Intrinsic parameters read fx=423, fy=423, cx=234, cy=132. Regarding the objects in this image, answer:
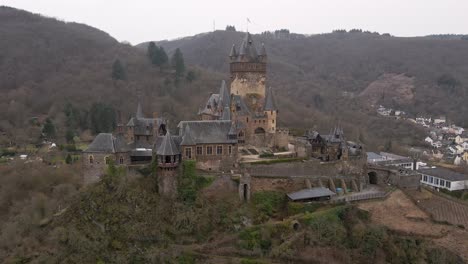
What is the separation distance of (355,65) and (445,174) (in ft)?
280

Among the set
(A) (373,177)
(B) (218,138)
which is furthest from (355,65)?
(B) (218,138)

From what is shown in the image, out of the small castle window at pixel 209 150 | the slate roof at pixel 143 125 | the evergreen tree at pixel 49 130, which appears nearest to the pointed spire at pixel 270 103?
the small castle window at pixel 209 150

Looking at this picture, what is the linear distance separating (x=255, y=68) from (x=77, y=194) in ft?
81.5

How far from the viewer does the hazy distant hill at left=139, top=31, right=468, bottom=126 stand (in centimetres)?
10419

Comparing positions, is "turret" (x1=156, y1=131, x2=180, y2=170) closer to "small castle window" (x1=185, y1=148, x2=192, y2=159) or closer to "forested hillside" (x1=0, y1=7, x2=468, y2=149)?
"small castle window" (x1=185, y1=148, x2=192, y2=159)

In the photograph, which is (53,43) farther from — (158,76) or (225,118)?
(225,118)

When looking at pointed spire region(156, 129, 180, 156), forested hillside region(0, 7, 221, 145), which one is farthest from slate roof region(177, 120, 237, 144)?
forested hillside region(0, 7, 221, 145)

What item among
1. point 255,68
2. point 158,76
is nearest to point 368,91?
point 158,76

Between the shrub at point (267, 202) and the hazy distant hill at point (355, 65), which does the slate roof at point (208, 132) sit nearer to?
the shrub at point (267, 202)

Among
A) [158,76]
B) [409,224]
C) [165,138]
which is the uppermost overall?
[158,76]

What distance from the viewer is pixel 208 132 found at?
37.6 m

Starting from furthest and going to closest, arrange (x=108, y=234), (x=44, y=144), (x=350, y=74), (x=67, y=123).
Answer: (x=350, y=74) → (x=67, y=123) → (x=44, y=144) → (x=108, y=234)

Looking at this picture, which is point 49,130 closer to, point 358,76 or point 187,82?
point 187,82

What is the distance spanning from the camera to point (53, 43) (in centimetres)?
8700
